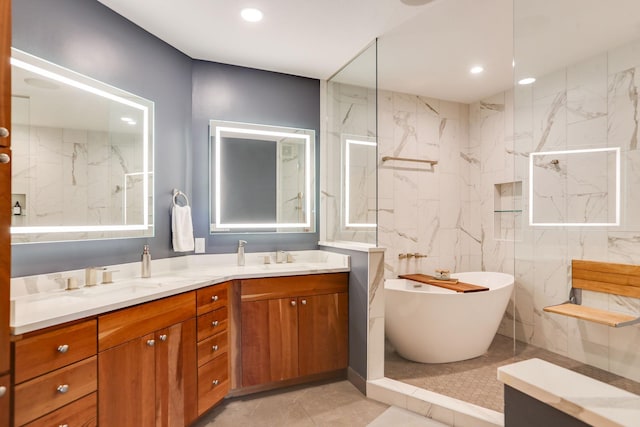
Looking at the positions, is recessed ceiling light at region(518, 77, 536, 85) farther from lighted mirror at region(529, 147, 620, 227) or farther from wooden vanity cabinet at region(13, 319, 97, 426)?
wooden vanity cabinet at region(13, 319, 97, 426)

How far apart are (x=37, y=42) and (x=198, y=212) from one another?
144 centimetres

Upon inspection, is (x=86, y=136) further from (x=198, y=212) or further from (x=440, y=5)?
(x=440, y=5)

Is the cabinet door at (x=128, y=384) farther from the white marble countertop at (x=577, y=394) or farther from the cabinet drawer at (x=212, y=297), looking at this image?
the white marble countertop at (x=577, y=394)

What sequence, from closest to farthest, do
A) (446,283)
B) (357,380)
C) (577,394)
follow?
1. (577,394)
2. (357,380)
3. (446,283)

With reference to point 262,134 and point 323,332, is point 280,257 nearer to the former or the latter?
point 323,332

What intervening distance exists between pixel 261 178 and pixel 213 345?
4.64ft

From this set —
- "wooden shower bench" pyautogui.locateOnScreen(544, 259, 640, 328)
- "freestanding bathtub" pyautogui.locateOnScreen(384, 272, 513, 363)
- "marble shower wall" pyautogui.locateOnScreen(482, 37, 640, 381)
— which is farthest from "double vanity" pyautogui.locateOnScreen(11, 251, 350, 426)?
"wooden shower bench" pyautogui.locateOnScreen(544, 259, 640, 328)

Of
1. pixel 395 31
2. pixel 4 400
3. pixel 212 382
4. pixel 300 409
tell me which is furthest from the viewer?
pixel 395 31

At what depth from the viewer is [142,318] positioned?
1713 mm

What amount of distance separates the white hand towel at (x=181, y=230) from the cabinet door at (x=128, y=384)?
879 millimetres

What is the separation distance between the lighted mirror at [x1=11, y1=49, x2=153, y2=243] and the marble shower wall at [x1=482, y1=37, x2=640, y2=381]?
8.06ft

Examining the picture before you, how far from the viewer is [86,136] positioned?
2039 mm

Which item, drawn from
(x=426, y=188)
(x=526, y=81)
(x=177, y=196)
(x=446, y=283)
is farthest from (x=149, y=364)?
(x=426, y=188)

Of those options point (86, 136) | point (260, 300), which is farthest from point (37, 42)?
point (260, 300)
